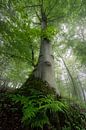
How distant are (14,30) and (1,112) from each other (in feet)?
6.85

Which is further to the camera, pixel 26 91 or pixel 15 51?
pixel 15 51

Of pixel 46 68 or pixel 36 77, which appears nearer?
pixel 36 77

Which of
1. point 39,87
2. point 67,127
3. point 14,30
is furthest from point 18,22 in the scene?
point 67,127

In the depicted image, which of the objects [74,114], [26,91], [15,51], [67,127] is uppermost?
[15,51]

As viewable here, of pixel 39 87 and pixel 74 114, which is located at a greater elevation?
pixel 39 87

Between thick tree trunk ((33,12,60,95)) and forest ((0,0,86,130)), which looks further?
thick tree trunk ((33,12,60,95))

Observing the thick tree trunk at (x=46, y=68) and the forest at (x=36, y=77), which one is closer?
the forest at (x=36, y=77)

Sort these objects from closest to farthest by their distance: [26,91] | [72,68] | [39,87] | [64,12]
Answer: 1. [26,91]
2. [39,87]
3. [64,12]
4. [72,68]

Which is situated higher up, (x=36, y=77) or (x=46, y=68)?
(x=46, y=68)

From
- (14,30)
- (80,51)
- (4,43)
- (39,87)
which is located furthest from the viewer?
(80,51)

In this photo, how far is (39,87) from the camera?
9.82ft

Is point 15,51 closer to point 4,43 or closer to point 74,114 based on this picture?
point 4,43

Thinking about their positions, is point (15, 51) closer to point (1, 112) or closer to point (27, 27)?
point (27, 27)

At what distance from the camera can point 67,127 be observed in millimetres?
2193
